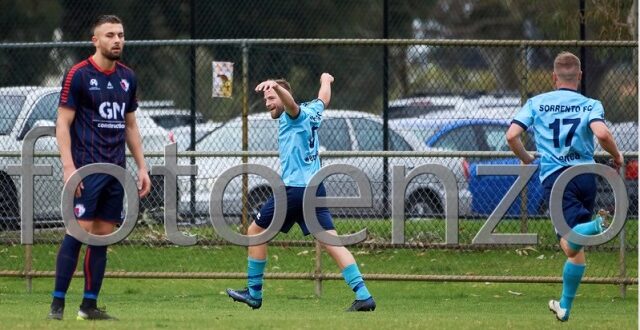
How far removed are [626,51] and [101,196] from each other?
807cm

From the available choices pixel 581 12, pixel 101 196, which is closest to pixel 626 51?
pixel 581 12

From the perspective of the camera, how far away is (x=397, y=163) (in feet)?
43.2

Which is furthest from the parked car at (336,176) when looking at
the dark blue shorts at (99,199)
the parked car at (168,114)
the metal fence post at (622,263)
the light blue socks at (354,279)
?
the dark blue shorts at (99,199)

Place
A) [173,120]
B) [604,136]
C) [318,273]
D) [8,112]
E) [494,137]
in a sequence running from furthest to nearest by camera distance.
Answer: [173,120] < [494,137] < [8,112] < [318,273] < [604,136]

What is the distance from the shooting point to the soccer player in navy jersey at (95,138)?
8492 millimetres

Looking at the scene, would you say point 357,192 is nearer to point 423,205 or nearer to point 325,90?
point 423,205

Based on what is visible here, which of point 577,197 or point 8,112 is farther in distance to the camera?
point 8,112

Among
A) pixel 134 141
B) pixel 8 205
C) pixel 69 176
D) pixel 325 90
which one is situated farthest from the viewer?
pixel 8 205

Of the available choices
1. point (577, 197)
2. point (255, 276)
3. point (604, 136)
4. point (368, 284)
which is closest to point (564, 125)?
point (604, 136)

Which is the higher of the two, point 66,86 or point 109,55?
point 109,55

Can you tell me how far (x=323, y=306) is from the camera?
1121 cm

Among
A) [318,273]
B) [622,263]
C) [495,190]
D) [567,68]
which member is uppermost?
[567,68]

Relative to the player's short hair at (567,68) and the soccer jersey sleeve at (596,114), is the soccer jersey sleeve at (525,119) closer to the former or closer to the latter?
the player's short hair at (567,68)

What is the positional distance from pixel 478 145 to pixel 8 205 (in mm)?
4861
